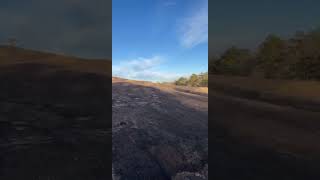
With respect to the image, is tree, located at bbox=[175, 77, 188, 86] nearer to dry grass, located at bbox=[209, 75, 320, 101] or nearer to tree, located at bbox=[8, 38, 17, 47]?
dry grass, located at bbox=[209, 75, 320, 101]

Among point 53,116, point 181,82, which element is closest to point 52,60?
point 53,116

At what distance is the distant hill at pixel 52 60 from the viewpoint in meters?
3.66

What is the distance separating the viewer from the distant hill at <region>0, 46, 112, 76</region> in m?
3.66

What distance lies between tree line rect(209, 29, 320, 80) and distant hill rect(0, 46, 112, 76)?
1.30 m

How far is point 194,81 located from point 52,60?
2648 millimetres

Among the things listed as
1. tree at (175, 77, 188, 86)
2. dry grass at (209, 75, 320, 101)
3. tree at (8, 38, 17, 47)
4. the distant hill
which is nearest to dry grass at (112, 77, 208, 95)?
tree at (175, 77, 188, 86)

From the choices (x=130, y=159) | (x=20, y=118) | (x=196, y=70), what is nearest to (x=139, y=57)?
(x=196, y=70)

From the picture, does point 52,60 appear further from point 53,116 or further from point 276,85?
point 276,85

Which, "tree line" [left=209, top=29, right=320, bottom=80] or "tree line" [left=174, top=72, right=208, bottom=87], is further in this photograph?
"tree line" [left=174, top=72, right=208, bottom=87]

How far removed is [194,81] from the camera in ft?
19.3

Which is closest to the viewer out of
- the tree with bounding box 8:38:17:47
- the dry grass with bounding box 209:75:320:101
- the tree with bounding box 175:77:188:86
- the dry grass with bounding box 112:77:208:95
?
the tree with bounding box 8:38:17:47

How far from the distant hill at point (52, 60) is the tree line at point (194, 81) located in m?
2.05

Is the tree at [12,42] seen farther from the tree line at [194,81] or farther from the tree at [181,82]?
the tree at [181,82]

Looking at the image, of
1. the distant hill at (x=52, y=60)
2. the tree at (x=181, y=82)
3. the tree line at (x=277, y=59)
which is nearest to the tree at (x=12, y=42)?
the distant hill at (x=52, y=60)
